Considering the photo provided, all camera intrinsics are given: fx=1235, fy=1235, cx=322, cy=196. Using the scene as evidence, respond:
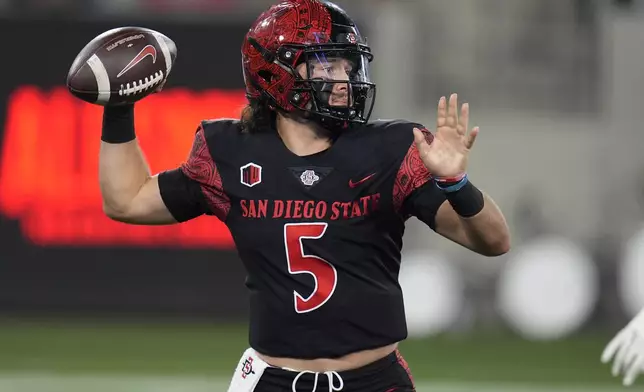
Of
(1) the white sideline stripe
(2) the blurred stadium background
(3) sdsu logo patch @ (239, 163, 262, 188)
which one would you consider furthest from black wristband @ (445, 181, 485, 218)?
(2) the blurred stadium background

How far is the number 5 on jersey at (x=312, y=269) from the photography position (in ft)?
11.7

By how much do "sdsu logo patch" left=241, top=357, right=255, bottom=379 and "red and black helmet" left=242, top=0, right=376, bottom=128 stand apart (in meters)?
0.74

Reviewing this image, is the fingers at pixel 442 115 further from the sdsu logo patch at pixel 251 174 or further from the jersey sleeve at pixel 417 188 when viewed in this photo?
the sdsu logo patch at pixel 251 174

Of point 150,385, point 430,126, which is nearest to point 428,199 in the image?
point 150,385

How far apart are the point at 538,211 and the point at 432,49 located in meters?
1.59

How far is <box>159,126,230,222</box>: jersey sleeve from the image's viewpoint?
148 inches

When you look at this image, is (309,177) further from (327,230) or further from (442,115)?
(442,115)

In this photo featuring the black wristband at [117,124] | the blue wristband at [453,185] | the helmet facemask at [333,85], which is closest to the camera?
the blue wristband at [453,185]

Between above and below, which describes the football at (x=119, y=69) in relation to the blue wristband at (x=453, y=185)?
above

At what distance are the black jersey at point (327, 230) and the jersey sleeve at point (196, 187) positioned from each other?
0.03 m

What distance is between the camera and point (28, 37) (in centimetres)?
988

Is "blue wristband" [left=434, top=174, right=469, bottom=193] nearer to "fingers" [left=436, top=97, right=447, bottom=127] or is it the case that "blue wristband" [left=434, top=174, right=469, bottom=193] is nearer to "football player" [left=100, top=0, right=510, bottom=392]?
"football player" [left=100, top=0, right=510, bottom=392]

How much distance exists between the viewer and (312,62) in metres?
3.74

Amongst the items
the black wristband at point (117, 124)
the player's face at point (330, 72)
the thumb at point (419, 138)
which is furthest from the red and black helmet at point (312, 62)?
the black wristband at point (117, 124)
